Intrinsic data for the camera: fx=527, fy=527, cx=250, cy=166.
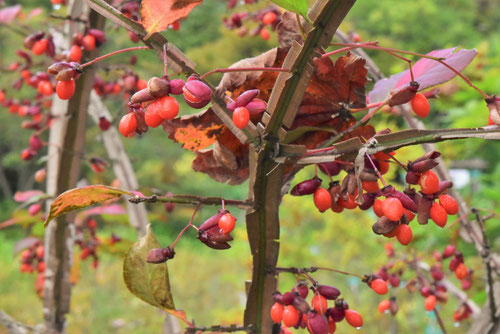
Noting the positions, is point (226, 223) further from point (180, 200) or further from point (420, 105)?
point (420, 105)

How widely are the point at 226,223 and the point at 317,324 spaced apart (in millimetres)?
111

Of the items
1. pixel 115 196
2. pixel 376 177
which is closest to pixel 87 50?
pixel 115 196

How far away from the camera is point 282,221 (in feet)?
11.1

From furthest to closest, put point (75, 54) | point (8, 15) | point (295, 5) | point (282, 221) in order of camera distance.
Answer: point (282, 221) → point (8, 15) → point (75, 54) → point (295, 5)

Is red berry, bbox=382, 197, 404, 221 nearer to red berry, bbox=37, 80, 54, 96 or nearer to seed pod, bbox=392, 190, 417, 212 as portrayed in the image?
seed pod, bbox=392, 190, 417, 212

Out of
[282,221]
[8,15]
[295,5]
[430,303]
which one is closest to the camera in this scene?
[295,5]

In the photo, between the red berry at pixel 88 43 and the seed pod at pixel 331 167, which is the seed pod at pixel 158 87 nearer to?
the seed pod at pixel 331 167

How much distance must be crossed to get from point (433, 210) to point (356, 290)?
3175mm

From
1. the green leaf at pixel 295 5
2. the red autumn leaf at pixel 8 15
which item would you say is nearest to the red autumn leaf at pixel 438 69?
the green leaf at pixel 295 5

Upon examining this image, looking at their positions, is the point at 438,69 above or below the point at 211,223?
above

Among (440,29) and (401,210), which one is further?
(440,29)

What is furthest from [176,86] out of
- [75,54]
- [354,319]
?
[75,54]

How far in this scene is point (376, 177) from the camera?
36cm

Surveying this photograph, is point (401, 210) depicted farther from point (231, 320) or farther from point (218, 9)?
point (218, 9)
